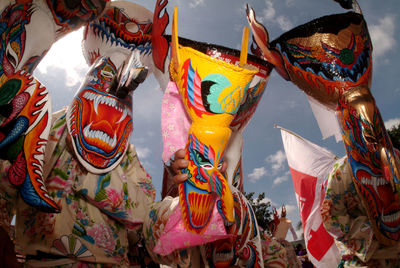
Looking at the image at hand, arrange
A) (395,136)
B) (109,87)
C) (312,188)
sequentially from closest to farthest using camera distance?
1. (109,87)
2. (312,188)
3. (395,136)

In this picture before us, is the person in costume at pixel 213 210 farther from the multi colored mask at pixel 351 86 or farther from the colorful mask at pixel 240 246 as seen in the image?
the multi colored mask at pixel 351 86

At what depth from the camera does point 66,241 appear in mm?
1248

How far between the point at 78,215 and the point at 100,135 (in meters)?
0.35

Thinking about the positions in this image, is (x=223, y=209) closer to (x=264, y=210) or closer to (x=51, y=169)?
(x=51, y=169)

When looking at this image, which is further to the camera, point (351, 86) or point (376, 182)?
point (351, 86)

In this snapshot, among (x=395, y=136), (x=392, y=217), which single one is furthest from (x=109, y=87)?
(x=395, y=136)

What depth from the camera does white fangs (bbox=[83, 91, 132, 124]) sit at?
148 centimetres

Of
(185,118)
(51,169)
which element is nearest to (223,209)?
(185,118)

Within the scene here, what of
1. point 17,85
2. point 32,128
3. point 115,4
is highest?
point 115,4

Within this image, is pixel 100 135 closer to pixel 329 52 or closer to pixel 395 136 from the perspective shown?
pixel 329 52

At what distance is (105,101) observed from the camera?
59.6 inches

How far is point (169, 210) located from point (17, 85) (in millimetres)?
749

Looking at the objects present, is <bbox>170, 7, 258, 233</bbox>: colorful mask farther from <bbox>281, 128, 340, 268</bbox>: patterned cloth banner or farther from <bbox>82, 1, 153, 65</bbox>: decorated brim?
<bbox>281, 128, 340, 268</bbox>: patterned cloth banner

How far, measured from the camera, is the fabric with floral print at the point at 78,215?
1246 millimetres
